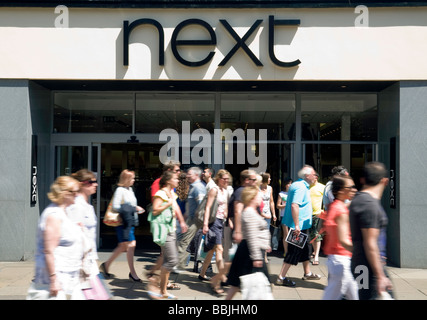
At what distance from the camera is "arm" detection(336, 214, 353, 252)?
14.6ft

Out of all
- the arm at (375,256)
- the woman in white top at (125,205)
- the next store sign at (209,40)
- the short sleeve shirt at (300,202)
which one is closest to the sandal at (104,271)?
the woman in white top at (125,205)

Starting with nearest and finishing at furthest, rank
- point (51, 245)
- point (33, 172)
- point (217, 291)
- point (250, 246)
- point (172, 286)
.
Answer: point (51, 245), point (250, 246), point (217, 291), point (172, 286), point (33, 172)

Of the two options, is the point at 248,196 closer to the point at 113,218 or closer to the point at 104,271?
the point at 113,218

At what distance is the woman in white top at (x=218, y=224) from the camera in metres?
6.86

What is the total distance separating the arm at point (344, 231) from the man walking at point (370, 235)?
126mm

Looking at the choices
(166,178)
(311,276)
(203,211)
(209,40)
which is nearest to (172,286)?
(203,211)

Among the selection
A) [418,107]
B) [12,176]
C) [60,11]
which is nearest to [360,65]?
[418,107]

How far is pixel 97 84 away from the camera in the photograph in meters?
9.82

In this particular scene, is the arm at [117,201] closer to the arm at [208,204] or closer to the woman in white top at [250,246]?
the arm at [208,204]

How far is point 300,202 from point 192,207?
1711mm

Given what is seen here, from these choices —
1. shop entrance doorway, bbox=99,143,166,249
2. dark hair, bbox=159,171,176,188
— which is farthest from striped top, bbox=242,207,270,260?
shop entrance doorway, bbox=99,143,166,249

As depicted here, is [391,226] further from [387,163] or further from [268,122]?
[268,122]

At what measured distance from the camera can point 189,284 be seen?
7449 millimetres
